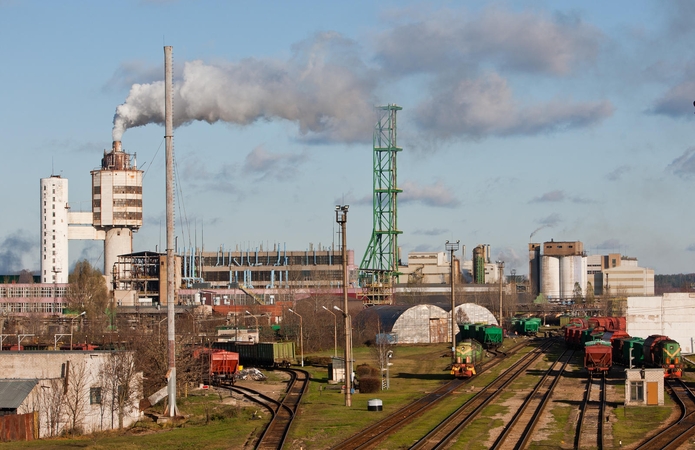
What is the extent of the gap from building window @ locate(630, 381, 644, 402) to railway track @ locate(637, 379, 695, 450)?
5.72ft

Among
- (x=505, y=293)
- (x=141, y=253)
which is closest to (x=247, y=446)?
(x=141, y=253)

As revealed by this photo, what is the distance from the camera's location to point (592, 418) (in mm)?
37000

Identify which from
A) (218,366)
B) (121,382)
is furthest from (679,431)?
(218,366)

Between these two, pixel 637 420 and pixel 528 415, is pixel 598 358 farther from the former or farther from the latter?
pixel 637 420

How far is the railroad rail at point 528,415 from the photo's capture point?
103 feet

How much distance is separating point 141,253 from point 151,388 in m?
78.5

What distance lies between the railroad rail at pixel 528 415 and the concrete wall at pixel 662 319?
24.5 meters

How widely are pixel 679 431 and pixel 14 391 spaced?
26.6 meters

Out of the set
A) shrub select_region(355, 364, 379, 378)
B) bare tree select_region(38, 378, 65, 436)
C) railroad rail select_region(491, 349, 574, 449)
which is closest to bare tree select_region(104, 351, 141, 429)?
bare tree select_region(38, 378, 65, 436)

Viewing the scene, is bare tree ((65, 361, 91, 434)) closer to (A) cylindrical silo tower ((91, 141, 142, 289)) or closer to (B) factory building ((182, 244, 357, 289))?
(A) cylindrical silo tower ((91, 141, 142, 289))

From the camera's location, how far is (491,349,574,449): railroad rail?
31.3 m

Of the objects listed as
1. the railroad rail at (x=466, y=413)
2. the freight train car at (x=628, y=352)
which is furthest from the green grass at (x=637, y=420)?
the freight train car at (x=628, y=352)

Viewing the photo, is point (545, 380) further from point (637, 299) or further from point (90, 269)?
point (90, 269)

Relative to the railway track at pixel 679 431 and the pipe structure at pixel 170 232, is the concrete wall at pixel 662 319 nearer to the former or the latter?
the railway track at pixel 679 431
